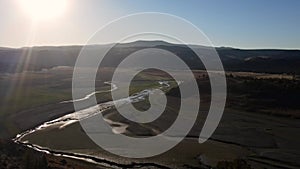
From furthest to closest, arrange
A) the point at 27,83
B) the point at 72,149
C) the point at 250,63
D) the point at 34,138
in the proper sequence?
the point at 250,63 < the point at 27,83 < the point at 34,138 < the point at 72,149

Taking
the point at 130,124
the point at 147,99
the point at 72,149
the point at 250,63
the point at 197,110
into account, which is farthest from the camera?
the point at 250,63

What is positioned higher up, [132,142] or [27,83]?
[27,83]

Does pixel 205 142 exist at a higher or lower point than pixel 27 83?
lower

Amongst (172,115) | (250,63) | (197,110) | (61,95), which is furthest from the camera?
(250,63)

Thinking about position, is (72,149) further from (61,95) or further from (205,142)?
(61,95)

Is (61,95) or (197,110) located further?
(61,95)

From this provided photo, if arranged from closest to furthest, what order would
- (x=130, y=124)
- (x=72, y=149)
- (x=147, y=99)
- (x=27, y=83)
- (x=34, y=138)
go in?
(x=72, y=149), (x=34, y=138), (x=130, y=124), (x=147, y=99), (x=27, y=83)

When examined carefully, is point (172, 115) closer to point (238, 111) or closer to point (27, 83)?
point (238, 111)

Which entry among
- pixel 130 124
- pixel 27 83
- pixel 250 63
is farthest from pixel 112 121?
pixel 250 63

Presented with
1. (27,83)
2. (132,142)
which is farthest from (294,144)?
(27,83)
